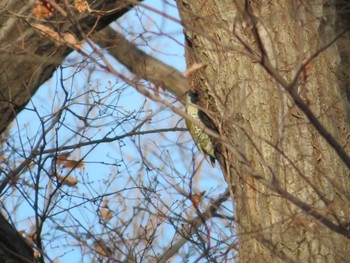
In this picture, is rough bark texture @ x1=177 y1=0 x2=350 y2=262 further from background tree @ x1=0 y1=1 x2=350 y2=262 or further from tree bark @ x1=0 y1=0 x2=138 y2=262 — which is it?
tree bark @ x1=0 y1=0 x2=138 y2=262

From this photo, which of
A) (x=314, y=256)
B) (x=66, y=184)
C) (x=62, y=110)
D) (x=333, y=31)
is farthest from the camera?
(x=66, y=184)

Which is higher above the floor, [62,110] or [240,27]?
[240,27]

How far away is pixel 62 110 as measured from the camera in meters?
5.14

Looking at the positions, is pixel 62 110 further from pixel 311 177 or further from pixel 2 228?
pixel 311 177

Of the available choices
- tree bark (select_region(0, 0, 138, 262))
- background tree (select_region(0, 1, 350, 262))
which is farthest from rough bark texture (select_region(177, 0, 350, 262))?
tree bark (select_region(0, 0, 138, 262))

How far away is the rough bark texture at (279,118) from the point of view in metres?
4.06

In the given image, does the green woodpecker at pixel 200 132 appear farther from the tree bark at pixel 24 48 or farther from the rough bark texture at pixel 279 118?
the tree bark at pixel 24 48

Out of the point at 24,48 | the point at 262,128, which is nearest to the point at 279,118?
the point at 262,128

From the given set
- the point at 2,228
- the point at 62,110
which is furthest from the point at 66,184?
the point at 2,228

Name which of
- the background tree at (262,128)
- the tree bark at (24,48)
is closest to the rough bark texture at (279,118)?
the background tree at (262,128)

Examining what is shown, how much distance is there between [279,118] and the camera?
4258 millimetres

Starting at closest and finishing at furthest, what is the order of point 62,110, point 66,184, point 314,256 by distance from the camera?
point 314,256 < point 62,110 < point 66,184

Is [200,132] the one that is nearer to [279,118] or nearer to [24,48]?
[279,118]

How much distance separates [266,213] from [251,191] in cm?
17
